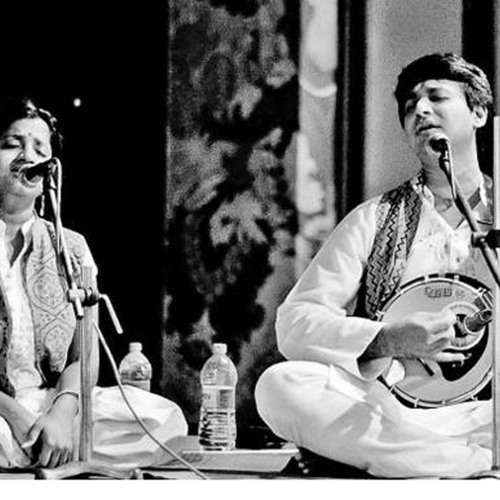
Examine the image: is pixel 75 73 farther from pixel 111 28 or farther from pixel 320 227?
pixel 320 227

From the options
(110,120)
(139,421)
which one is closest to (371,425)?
(139,421)

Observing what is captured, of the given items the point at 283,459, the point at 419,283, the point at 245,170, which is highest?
the point at 245,170

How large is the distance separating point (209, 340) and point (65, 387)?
44cm

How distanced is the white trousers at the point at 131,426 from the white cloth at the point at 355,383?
0.88 feet

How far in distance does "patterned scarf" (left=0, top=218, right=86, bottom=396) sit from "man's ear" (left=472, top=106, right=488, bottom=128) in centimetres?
116

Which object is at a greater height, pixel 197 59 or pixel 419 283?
pixel 197 59

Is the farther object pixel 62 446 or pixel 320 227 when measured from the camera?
pixel 320 227

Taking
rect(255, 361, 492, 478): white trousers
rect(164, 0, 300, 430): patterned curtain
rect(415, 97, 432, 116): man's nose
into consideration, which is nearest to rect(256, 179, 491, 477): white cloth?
rect(255, 361, 492, 478): white trousers

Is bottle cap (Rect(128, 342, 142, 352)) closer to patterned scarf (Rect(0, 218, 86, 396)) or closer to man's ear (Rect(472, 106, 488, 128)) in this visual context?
patterned scarf (Rect(0, 218, 86, 396))

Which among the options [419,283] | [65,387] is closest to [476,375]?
[419,283]

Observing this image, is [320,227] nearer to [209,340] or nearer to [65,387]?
[209,340]

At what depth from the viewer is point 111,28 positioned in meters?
3.96

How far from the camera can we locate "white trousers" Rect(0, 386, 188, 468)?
155 inches

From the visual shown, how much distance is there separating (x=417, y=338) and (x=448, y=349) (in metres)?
0.11
